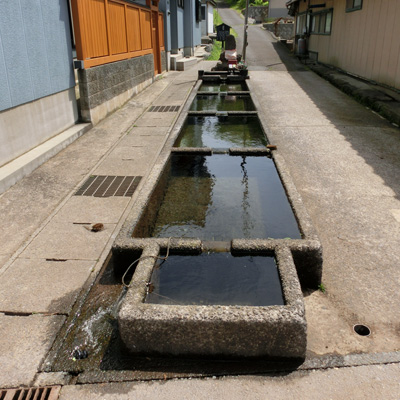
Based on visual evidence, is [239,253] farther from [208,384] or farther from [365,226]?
[365,226]

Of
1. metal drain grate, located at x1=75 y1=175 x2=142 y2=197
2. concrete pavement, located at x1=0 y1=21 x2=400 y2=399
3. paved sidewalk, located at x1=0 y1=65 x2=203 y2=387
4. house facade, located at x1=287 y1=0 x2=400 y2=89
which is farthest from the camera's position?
house facade, located at x1=287 y1=0 x2=400 y2=89

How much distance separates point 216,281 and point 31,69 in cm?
538

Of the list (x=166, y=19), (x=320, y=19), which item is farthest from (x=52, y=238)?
(x=320, y=19)

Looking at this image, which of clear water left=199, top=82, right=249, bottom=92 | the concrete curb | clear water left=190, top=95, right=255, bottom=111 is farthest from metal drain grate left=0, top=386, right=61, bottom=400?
clear water left=199, top=82, right=249, bottom=92

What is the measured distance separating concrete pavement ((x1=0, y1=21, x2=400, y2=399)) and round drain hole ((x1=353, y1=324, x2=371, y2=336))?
54 millimetres

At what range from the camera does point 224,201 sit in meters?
5.46

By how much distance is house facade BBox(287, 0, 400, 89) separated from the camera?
11.7 metres

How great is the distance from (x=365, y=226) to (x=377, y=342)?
1932mm

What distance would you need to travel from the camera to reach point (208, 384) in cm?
258

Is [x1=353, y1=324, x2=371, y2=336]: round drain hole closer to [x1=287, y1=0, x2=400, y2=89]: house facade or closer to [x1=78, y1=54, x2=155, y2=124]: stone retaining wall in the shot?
[x1=78, y1=54, x2=155, y2=124]: stone retaining wall

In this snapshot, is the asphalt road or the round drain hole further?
the asphalt road

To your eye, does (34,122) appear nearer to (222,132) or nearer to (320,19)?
(222,132)

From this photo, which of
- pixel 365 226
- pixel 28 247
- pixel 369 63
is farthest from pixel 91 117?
pixel 369 63

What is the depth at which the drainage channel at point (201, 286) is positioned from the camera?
8.80ft
